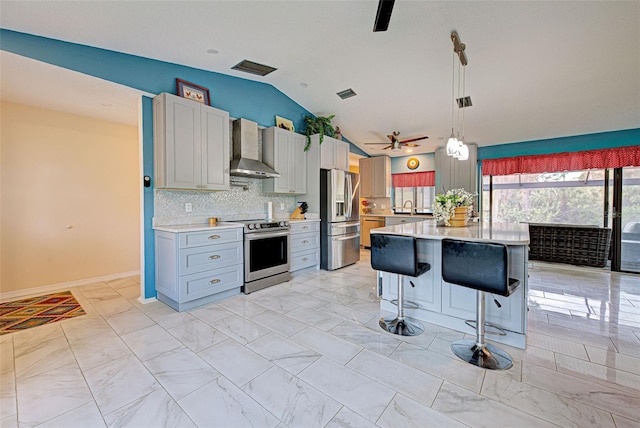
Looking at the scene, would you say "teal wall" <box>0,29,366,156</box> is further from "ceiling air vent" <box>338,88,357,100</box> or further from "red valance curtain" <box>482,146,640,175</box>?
"red valance curtain" <box>482,146,640,175</box>

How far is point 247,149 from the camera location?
3973 mm

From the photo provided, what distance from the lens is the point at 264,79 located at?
14.0 feet

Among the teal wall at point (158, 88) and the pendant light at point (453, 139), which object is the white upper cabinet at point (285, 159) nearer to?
the teal wall at point (158, 88)

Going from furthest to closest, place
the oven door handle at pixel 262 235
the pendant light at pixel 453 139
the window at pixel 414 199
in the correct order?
the window at pixel 414 199, the oven door handle at pixel 262 235, the pendant light at pixel 453 139

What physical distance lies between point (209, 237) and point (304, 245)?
174cm

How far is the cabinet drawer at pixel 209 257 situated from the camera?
297cm

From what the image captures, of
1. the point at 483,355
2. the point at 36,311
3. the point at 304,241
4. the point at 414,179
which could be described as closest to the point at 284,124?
the point at 304,241

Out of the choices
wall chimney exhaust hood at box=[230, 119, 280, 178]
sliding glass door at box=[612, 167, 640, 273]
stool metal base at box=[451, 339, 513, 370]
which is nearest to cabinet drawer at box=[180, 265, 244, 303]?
wall chimney exhaust hood at box=[230, 119, 280, 178]

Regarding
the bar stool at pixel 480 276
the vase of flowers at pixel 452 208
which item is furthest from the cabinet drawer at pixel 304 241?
the bar stool at pixel 480 276

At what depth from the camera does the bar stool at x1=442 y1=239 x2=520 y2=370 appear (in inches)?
74.7

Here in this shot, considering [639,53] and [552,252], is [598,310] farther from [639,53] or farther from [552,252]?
[639,53]

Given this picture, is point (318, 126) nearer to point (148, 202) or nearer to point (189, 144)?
point (189, 144)

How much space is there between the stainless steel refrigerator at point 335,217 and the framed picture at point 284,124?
0.95 meters

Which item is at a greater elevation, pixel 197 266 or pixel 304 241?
pixel 304 241
